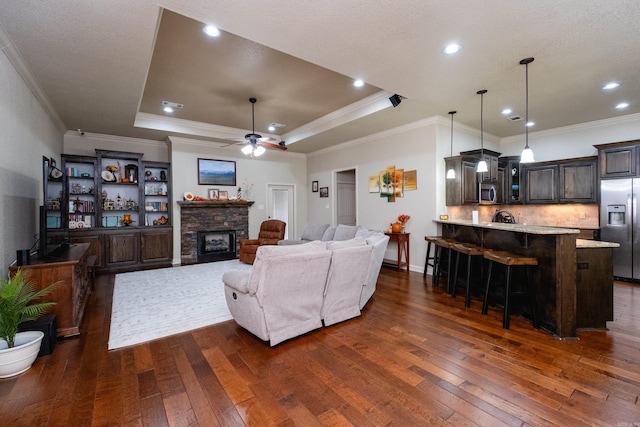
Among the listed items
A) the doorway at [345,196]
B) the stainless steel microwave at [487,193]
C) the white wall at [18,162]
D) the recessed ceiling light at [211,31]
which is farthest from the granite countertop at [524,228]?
the white wall at [18,162]

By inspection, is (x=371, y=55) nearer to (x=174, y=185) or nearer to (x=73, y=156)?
(x=174, y=185)

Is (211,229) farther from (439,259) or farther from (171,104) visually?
(439,259)

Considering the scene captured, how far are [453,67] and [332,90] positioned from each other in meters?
1.90

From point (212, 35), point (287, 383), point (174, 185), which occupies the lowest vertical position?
point (287, 383)

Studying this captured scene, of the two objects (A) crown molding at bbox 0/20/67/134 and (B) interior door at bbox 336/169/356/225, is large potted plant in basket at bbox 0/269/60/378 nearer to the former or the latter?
(A) crown molding at bbox 0/20/67/134

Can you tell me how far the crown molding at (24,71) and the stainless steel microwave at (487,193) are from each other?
7025 millimetres

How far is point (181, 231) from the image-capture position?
696 centimetres

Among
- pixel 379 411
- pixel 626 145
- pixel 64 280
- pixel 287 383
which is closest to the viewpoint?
pixel 379 411

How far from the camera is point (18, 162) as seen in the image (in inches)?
130

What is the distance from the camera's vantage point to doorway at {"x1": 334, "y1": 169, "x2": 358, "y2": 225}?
8172 millimetres

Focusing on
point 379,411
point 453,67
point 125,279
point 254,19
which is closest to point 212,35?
point 254,19

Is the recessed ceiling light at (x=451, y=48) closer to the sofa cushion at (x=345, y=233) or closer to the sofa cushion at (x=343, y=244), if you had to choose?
the sofa cushion at (x=343, y=244)

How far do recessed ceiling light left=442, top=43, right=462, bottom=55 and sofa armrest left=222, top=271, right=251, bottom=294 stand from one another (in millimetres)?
3117

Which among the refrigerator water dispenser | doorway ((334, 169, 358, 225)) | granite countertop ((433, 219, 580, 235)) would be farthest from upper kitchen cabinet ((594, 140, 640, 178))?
doorway ((334, 169, 358, 225))
